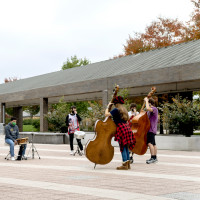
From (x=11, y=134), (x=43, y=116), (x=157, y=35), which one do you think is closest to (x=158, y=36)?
(x=157, y=35)

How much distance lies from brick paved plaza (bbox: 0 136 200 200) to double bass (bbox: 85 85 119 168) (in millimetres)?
282

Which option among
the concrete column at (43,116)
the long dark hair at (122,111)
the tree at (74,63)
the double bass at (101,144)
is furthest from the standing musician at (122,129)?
the tree at (74,63)

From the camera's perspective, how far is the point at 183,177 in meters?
8.41

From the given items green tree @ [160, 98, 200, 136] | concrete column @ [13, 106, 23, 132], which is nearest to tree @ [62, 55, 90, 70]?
concrete column @ [13, 106, 23, 132]

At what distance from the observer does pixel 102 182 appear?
311 inches

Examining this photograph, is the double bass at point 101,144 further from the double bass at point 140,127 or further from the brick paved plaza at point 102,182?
the double bass at point 140,127

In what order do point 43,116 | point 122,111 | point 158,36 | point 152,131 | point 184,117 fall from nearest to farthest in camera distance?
point 122,111
point 152,131
point 184,117
point 43,116
point 158,36

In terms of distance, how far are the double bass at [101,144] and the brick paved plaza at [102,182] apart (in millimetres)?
282

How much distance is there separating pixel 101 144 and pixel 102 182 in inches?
93.1

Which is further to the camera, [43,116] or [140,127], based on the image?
[43,116]

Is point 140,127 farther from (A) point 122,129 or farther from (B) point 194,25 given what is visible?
(B) point 194,25

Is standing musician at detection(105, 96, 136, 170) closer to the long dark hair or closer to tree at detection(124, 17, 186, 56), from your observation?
the long dark hair

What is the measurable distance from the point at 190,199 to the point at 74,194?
175 cm

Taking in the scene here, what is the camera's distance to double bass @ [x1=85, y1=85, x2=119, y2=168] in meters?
10.2
